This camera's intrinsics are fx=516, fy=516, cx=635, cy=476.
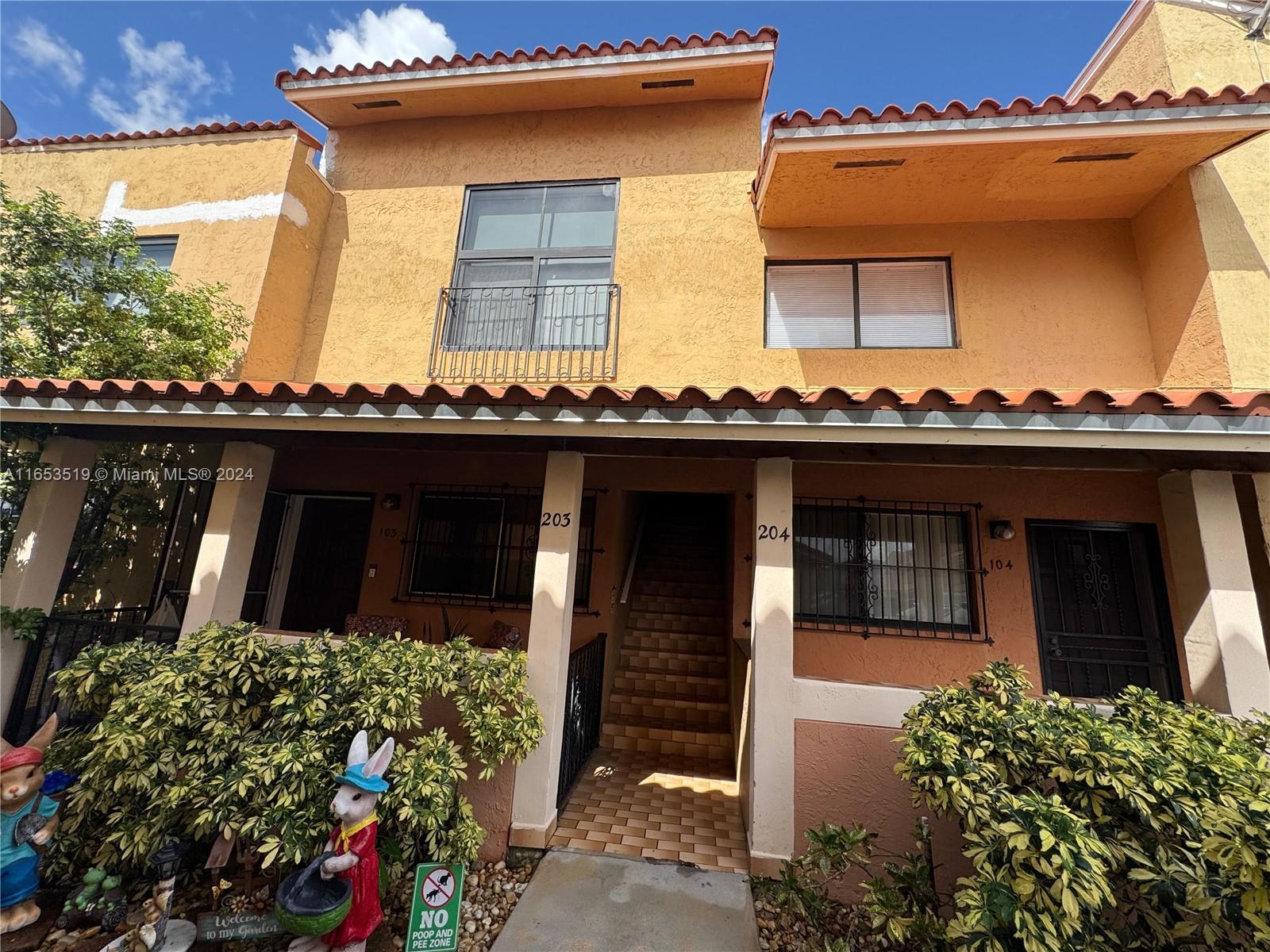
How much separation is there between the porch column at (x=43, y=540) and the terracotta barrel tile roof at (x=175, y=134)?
487 centimetres

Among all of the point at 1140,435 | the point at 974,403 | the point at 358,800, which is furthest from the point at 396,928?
the point at 1140,435

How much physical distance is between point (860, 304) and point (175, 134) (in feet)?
32.5

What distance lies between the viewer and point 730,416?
12.6 feet

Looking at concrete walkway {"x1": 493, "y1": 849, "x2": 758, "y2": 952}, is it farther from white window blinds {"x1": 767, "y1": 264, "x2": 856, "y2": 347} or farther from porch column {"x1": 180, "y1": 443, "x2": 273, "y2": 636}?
white window blinds {"x1": 767, "y1": 264, "x2": 856, "y2": 347}

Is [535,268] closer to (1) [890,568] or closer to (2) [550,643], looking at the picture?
(2) [550,643]

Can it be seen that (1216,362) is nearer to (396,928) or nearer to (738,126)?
(738,126)

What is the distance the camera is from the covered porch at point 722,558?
3.87 meters

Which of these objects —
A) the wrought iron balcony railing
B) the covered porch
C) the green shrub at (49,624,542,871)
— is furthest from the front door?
the green shrub at (49,624,542,871)

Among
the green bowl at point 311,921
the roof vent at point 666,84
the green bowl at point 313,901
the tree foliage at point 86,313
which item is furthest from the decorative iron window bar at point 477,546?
the roof vent at point 666,84

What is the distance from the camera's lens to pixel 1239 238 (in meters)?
5.21

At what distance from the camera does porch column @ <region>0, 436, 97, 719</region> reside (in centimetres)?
502

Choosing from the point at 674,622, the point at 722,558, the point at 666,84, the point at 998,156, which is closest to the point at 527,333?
the point at 666,84

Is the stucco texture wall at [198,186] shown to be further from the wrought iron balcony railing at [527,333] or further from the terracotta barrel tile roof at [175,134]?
the wrought iron balcony railing at [527,333]

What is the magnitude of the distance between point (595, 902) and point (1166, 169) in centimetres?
872
